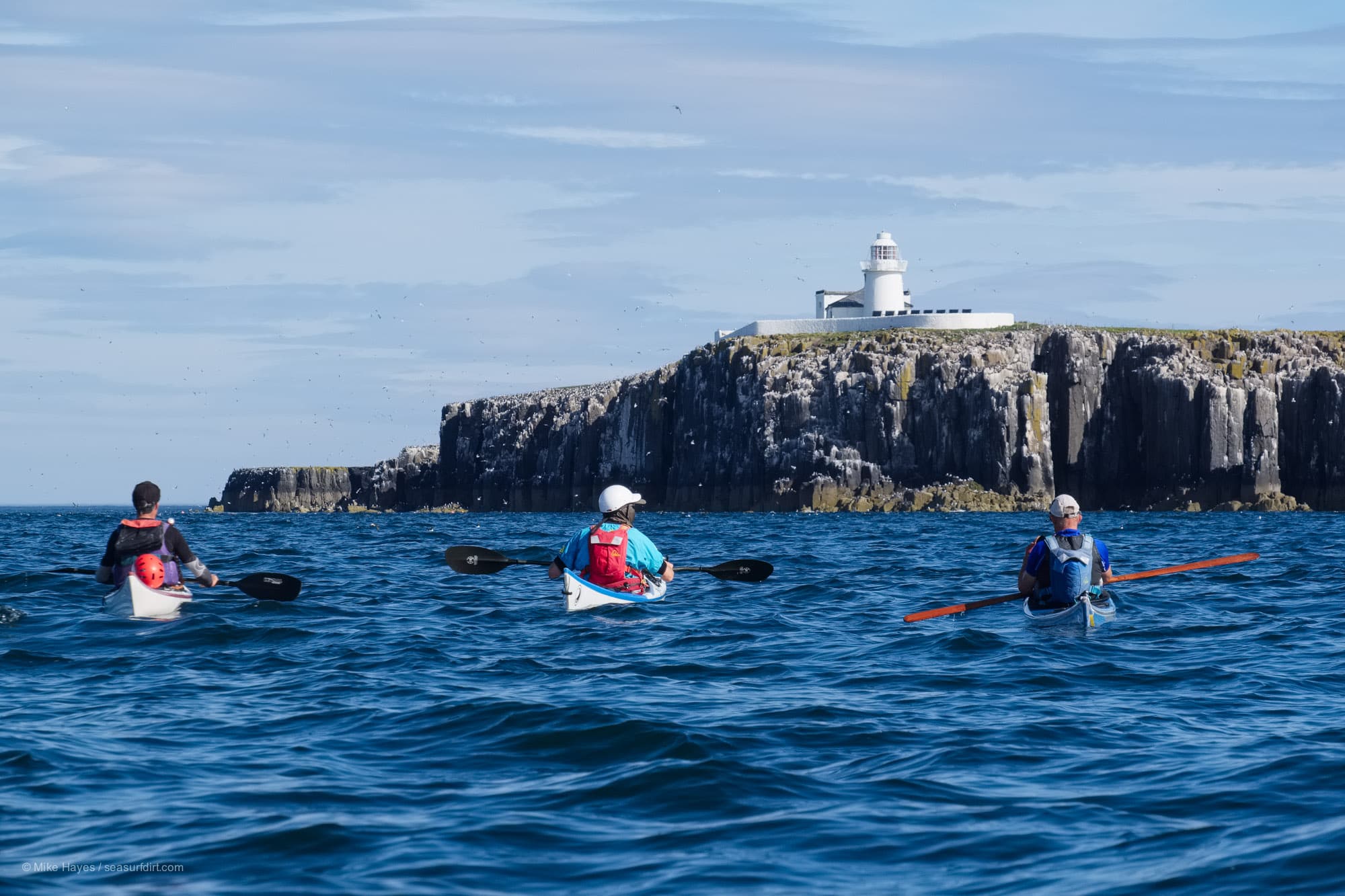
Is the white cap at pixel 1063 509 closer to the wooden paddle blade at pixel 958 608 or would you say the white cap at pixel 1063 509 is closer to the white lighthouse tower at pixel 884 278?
the wooden paddle blade at pixel 958 608

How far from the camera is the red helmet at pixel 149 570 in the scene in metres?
19.4

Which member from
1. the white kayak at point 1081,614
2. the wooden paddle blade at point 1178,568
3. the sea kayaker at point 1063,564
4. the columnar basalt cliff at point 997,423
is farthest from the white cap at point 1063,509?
the columnar basalt cliff at point 997,423

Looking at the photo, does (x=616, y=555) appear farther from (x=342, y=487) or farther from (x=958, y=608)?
(x=342, y=487)

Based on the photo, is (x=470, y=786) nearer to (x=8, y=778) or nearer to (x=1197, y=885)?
(x=8, y=778)

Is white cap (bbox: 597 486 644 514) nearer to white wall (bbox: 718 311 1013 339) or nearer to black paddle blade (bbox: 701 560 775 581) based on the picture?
black paddle blade (bbox: 701 560 775 581)

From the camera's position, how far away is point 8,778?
9.91 metres

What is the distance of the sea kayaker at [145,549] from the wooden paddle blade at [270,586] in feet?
5.43

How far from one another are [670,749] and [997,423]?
89485 mm

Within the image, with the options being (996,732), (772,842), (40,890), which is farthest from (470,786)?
(996,732)

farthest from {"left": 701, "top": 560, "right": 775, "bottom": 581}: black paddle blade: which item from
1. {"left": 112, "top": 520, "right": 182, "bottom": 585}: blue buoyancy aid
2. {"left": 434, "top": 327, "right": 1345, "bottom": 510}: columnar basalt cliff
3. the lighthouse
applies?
the lighthouse

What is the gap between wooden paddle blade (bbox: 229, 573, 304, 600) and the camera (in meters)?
21.5

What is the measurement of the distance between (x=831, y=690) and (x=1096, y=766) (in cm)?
395

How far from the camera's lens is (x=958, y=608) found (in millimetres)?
19453

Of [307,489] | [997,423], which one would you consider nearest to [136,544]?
[997,423]
